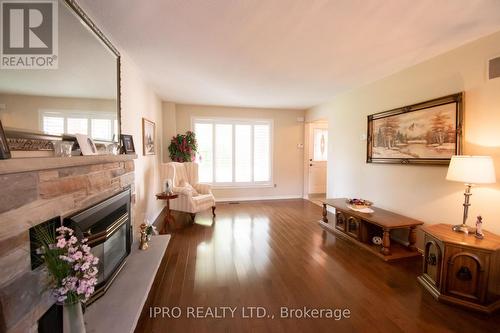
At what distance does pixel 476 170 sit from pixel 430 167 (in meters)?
0.81

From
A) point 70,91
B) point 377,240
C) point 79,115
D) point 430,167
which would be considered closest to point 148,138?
point 79,115

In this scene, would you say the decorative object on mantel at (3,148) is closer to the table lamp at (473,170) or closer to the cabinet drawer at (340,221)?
the table lamp at (473,170)

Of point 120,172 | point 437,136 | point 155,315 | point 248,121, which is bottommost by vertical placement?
point 155,315

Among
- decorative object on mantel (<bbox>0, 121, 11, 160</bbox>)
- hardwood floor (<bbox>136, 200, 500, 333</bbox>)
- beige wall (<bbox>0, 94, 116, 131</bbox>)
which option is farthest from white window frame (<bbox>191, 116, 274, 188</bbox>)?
decorative object on mantel (<bbox>0, 121, 11, 160</bbox>)

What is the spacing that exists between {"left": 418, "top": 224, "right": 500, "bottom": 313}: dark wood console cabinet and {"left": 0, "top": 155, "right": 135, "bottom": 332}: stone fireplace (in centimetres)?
289

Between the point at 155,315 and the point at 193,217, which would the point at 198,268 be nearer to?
the point at 155,315

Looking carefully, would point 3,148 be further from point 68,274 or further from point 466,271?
point 466,271

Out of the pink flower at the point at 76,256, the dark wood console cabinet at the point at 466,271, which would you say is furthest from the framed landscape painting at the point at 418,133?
the pink flower at the point at 76,256

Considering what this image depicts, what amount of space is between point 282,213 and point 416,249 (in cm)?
233

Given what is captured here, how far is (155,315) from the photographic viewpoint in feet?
5.68

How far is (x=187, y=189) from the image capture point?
384 cm

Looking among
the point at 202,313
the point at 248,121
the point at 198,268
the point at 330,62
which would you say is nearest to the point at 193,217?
the point at 198,268

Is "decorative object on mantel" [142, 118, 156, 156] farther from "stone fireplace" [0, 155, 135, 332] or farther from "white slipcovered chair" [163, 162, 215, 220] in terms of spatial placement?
"stone fireplace" [0, 155, 135, 332]

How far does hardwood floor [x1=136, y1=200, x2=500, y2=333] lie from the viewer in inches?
64.9
